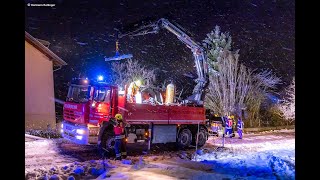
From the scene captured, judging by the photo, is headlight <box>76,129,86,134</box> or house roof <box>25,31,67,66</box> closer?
headlight <box>76,129,86,134</box>

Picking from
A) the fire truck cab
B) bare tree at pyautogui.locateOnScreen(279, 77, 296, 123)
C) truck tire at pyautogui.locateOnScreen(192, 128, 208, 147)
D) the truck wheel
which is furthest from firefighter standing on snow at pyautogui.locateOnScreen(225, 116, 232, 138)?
bare tree at pyautogui.locateOnScreen(279, 77, 296, 123)

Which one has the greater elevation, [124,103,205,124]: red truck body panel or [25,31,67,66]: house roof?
[25,31,67,66]: house roof

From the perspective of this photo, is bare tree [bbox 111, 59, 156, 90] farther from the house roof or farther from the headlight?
the headlight

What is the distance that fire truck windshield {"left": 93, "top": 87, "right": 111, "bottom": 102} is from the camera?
12398 millimetres

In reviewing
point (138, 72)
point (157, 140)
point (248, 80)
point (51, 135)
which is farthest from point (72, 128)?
point (138, 72)

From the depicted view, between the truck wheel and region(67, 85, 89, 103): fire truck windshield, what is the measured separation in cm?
472

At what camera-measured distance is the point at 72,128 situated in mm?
12164

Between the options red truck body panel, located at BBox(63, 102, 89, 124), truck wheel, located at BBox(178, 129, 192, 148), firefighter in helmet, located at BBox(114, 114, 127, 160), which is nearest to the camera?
firefighter in helmet, located at BBox(114, 114, 127, 160)

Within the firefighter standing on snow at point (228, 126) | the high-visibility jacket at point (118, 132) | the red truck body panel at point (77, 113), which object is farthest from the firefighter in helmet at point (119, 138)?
the firefighter standing on snow at point (228, 126)

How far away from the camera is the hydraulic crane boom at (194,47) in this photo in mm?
15172

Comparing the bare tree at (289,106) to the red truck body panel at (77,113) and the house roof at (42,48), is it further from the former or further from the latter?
the red truck body panel at (77,113)

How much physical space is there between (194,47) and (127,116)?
546cm
